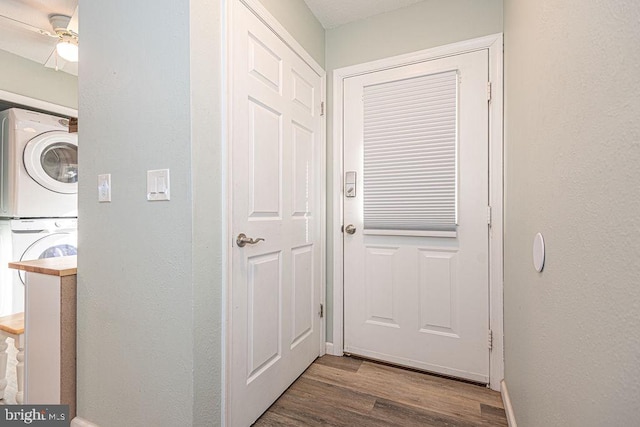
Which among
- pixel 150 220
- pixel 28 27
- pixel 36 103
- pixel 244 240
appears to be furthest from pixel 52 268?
pixel 36 103

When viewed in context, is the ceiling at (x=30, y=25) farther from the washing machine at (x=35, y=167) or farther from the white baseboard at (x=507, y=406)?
the white baseboard at (x=507, y=406)

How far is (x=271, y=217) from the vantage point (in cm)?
161

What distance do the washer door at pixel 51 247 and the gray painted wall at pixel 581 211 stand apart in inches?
136

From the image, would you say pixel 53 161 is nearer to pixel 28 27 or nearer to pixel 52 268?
pixel 28 27

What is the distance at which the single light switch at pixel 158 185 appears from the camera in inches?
45.0

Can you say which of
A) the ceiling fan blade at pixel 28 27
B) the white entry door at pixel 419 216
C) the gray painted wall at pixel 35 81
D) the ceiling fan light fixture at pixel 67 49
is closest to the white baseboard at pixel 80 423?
the white entry door at pixel 419 216

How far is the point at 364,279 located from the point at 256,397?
3.30 feet

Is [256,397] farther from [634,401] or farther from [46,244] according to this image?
[46,244]

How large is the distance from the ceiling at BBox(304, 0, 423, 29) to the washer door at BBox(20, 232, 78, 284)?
2875 mm

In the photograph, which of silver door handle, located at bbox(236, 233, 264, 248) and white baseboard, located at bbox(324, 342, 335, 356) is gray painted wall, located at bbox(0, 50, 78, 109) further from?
white baseboard, located at bbox(324, 342, 335, 356)

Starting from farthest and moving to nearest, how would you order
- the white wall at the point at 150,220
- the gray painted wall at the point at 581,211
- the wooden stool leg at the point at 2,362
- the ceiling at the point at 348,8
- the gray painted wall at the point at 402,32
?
the ceiling at the point at 348,8, the gray painted wall at the point at 402,32, the wooden stool leg at the point at 2,362, the white wall at the point at 150,220, the gray painted wall at the point at 581,211

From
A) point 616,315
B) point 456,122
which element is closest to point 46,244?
point 456,122

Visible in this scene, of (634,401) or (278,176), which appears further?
(278,176)

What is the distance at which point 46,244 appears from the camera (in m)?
2.88
